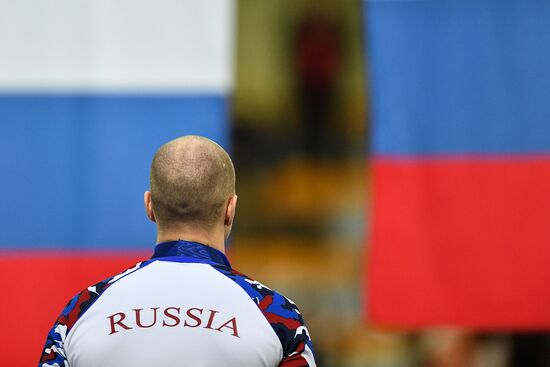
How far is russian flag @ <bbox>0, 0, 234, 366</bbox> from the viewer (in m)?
2.11

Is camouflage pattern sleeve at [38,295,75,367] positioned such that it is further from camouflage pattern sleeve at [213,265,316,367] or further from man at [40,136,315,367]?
camouflage pattern sleeve at [213,265,316,367]

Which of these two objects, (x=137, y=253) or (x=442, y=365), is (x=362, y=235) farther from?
(x=137, y=253)

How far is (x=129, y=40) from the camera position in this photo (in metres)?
2.14

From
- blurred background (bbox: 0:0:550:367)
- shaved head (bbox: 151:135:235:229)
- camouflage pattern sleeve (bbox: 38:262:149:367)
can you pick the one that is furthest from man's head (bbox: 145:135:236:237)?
blurred background (bbox: 0:0:550:367)

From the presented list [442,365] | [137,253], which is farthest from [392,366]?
[137,253]

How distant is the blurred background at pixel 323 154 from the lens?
6.80 ft

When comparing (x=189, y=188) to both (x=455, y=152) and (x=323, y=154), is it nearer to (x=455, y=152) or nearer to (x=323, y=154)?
(x=323, y=154)

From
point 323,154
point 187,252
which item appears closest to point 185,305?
point 187,252

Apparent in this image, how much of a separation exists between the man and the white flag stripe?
3.68 ft

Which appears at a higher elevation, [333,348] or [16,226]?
[16,226]

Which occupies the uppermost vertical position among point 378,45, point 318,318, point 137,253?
point 378,45

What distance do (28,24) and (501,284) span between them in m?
1.50

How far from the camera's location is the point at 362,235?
2.09m

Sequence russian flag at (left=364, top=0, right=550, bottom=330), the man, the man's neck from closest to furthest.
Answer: the man → the man's neck → russian flag at (left=364, top=0, right=550, bottom=330)
